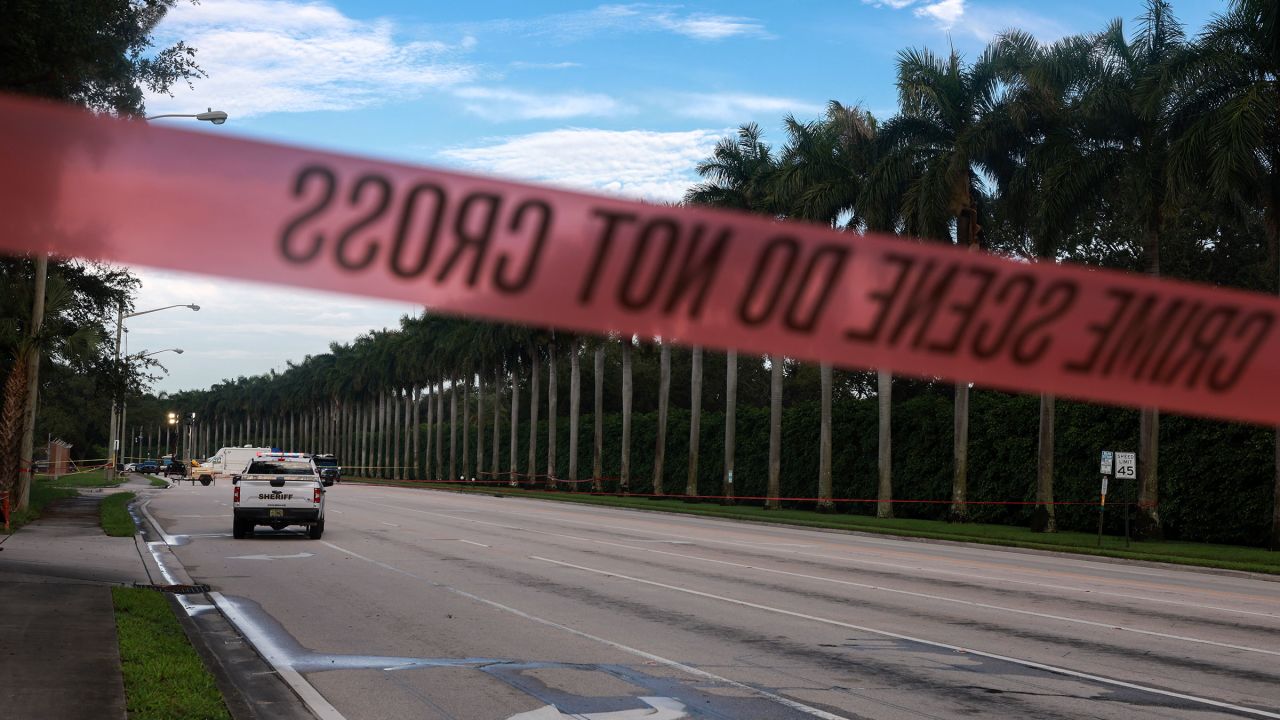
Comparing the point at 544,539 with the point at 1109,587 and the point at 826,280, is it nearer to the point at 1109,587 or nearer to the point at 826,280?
the point at 1109,587

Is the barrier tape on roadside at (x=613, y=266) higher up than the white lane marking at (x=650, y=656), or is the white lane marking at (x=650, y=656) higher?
the barrier tape on roadside at (x=613, y=266)

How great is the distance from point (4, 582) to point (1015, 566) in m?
17.3

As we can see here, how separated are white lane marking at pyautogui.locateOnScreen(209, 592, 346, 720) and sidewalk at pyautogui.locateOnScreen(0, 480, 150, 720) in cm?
137

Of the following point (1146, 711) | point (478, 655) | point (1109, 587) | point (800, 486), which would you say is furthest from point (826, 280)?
point (800, 486)

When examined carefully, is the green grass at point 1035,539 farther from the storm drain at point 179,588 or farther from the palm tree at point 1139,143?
the storm drain at point 179,588

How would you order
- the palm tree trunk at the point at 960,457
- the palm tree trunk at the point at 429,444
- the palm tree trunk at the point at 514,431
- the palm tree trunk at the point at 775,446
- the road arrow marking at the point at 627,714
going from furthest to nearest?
the palm tree trunk at the point at 429,444, the palm tree trunk at the point at 514,431, the palm tree trunk at the point at 775,446, the palm tree trunk at the point at 960,457, the road arrow marking at the point at 627,714

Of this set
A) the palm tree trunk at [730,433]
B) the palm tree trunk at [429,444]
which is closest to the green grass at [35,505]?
the palm tree trunk at [730,433]

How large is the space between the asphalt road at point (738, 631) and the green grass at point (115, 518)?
3767 mm

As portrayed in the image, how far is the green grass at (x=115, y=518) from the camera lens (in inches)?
1117

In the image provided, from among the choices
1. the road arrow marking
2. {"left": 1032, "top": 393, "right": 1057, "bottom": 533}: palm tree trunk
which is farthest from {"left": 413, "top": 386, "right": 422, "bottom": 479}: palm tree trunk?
the road arrow marking

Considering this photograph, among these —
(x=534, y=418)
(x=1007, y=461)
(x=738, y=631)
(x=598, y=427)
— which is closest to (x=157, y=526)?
(x=738, y=631)

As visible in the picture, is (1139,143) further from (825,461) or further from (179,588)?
(179,588)

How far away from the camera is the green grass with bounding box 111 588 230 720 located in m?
9.07

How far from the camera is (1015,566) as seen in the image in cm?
2409
